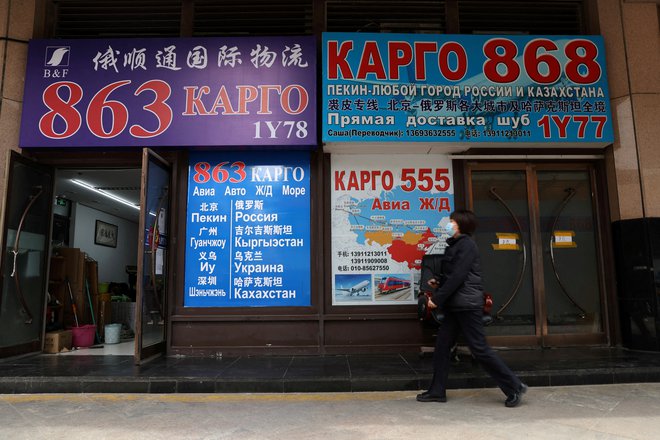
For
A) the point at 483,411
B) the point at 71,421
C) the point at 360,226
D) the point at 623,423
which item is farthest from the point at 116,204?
the point at 623,423

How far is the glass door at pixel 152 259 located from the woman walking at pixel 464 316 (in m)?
3.24

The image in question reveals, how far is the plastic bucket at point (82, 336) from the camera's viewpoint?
21.6 ft

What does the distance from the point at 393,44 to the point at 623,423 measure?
16.2ft

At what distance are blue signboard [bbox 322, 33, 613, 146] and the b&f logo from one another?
11.4 ft

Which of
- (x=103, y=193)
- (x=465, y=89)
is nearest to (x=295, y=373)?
(x=465, y=89)

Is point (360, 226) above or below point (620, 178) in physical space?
below

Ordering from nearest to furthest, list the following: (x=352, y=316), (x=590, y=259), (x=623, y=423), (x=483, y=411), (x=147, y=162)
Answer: (x=623, y=423) < (x=483, y=411) < (x=147, y=162) < (x=352, y=316) < (x=590, y=259)

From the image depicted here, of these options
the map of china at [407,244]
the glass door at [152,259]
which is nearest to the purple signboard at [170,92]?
the glass door at [152,259]

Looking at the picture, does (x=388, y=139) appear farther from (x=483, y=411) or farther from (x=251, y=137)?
(x=483, y=411)

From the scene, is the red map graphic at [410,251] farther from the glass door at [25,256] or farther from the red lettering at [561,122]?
the glass door at [25,256]

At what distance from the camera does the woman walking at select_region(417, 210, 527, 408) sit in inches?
152

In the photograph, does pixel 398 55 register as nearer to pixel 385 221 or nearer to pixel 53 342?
pixel 385 221

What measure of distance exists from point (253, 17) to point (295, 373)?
4.99 m

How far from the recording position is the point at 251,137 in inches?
230
